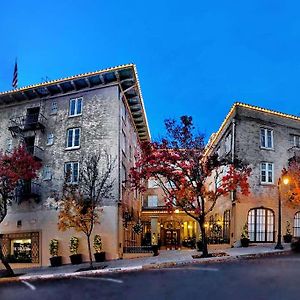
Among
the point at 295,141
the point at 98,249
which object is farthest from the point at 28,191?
the point at 295,141

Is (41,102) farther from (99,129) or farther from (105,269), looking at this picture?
(105,269)

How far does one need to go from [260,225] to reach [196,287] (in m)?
19.5

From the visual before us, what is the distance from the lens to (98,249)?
2725 cm

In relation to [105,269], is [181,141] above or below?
above

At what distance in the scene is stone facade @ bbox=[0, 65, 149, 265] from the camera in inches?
1127

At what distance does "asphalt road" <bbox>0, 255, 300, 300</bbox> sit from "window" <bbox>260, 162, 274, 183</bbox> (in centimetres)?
1480

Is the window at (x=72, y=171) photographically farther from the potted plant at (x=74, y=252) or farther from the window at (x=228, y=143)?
the window at (x=228, y=143)

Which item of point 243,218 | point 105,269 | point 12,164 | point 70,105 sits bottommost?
point 105,269

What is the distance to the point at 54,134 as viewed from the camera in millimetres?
31516

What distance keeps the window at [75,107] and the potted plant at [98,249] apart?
9932 millimetres

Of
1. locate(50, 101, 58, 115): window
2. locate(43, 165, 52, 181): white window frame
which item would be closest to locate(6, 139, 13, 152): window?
locate(43, 165, 52, 181): white window frame

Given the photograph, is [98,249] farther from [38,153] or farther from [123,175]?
[38,153]

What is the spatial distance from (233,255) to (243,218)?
7.75 meters

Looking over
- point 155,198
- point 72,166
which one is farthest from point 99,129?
point 155,198
